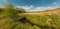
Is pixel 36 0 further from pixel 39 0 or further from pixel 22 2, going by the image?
pixel 22 2

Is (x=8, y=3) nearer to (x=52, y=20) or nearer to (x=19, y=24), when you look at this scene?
(x=19, y=24)

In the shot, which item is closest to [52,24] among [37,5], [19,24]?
[37,5]

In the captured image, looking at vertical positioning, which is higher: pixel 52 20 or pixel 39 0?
pixel 39 0

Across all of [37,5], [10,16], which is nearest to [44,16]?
[37,5]

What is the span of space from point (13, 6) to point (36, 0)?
40 cm

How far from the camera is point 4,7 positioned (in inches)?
84.1

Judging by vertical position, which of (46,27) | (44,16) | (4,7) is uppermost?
(4,7)

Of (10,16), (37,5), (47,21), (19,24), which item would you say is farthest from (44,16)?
(10,16)

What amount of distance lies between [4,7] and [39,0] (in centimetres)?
60

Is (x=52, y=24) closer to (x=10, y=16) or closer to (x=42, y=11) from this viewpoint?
(x=42, y=11)

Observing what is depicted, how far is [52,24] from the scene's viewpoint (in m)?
2.06

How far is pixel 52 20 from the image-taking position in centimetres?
207

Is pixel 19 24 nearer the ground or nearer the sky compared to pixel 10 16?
nearer the ground

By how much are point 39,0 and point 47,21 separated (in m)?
0.38
